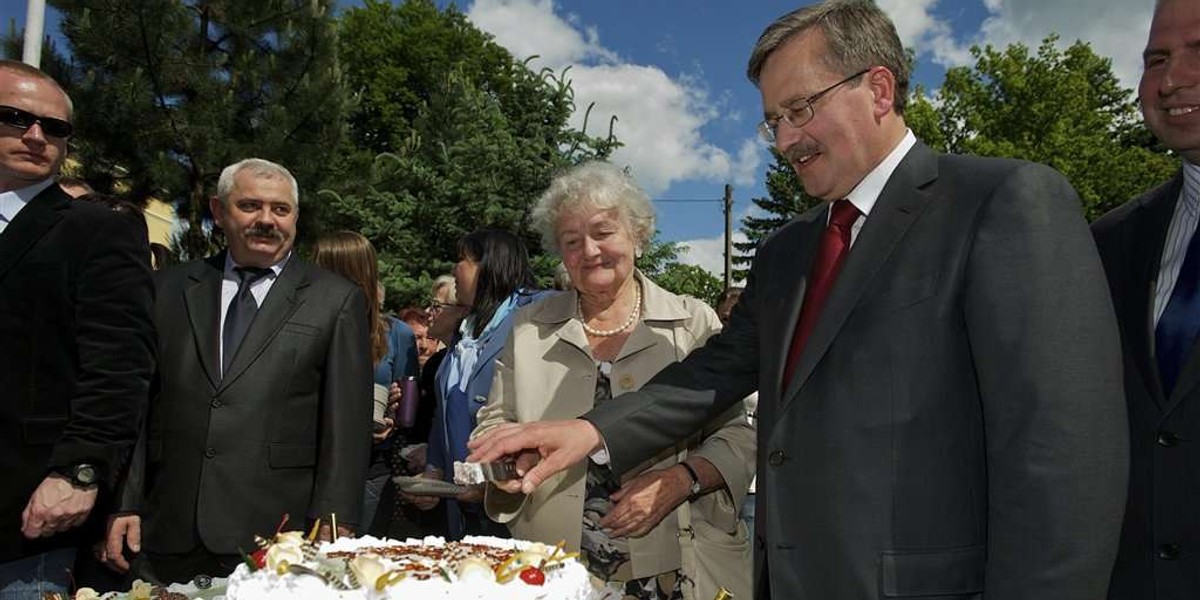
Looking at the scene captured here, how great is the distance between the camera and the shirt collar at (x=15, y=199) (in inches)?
124

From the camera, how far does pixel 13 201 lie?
10.3ft

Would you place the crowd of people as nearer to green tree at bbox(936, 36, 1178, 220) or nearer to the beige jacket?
the beige jacket

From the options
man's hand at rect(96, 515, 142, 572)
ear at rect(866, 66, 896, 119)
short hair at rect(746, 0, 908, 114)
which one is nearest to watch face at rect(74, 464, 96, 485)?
man's hand at rect(96, 515, 142, 572)

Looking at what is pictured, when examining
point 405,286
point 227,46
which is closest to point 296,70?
point 227,46

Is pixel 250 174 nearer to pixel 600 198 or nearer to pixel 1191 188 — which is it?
pixel 600 198

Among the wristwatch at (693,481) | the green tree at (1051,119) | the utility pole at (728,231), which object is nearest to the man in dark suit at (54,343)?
the wristwatch at (693,481)

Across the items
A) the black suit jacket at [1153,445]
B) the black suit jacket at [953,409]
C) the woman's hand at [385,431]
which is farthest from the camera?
the woman's hand at [385,431]

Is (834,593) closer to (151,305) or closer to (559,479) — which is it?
(559,479)

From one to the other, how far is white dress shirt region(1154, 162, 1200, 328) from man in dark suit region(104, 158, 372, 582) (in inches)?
109

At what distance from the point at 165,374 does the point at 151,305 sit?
0.38 meters

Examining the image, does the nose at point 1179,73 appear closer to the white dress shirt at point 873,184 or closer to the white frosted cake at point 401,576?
the white dress shirt at point 873,184

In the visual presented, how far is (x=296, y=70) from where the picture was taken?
18703 millimetres

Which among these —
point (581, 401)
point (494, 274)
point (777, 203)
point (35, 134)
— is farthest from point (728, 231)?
point (35, 134)

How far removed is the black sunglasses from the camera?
3092 mm
